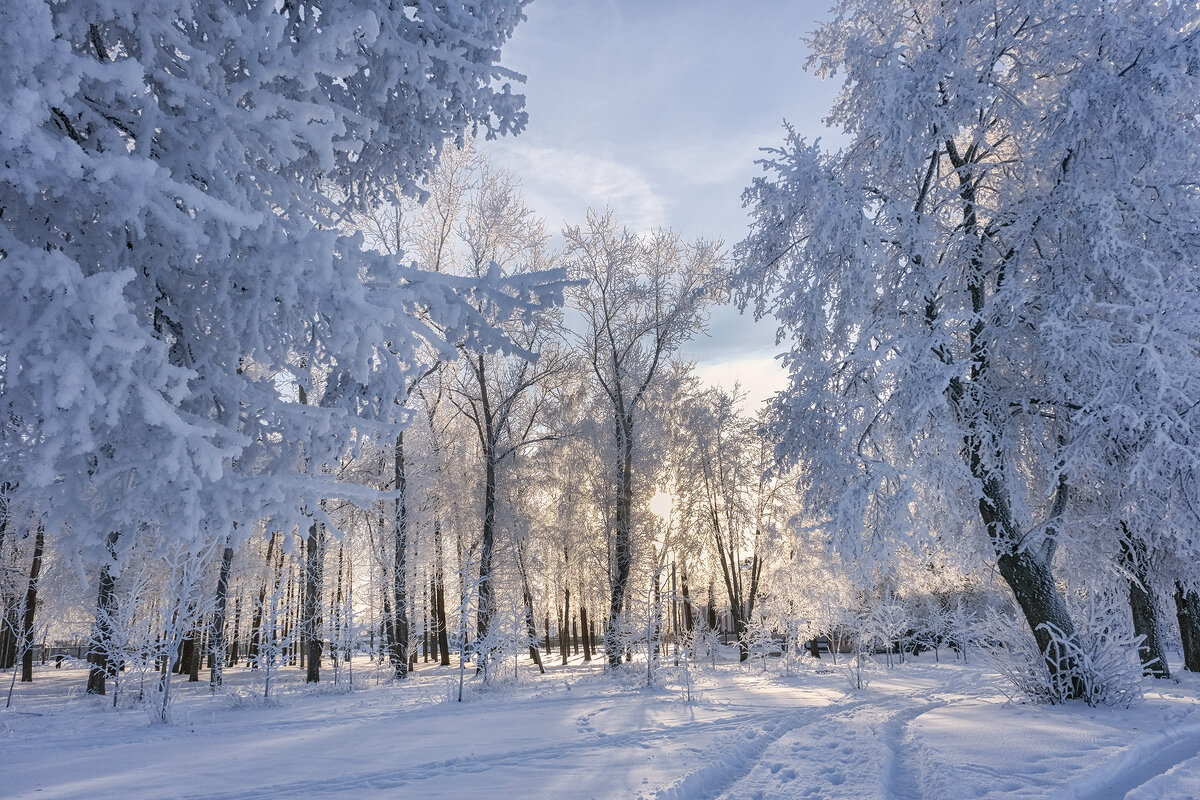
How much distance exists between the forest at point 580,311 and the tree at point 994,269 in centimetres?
6

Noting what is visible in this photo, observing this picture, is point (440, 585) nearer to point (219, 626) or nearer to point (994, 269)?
point (219, 626)

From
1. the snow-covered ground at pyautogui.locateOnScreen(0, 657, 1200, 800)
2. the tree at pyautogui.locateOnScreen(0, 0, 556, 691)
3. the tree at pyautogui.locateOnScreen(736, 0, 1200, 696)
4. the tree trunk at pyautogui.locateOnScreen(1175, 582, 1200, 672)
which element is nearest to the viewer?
the tree at pyautogui.locateOnScreen(0, 0, 556, 691)

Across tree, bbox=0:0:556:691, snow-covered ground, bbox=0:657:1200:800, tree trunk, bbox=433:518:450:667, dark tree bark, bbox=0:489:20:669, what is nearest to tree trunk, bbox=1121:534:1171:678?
snow-covered ground, bbox=0:657:1200:800

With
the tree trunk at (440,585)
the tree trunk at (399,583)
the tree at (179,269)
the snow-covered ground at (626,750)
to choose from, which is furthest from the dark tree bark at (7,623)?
the tree at (179,269)

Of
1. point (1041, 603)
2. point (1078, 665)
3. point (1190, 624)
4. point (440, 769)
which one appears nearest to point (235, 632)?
point (440, 769)

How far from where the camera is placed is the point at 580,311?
18.2 metres

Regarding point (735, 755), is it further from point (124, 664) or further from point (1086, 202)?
point (124, 664)

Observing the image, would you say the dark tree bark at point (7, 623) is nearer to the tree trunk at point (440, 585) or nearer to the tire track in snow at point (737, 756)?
the tree trunk at point (440, 585)

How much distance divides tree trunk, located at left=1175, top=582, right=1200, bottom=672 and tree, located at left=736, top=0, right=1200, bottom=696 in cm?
656

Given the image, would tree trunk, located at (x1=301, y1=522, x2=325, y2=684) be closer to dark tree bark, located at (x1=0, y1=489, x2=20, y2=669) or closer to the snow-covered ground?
the snow-covered ground

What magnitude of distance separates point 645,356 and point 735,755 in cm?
1341

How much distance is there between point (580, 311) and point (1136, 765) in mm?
15054

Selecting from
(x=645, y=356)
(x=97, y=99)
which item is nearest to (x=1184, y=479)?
(x=97, y=99)

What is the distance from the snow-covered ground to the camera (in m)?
4.75
